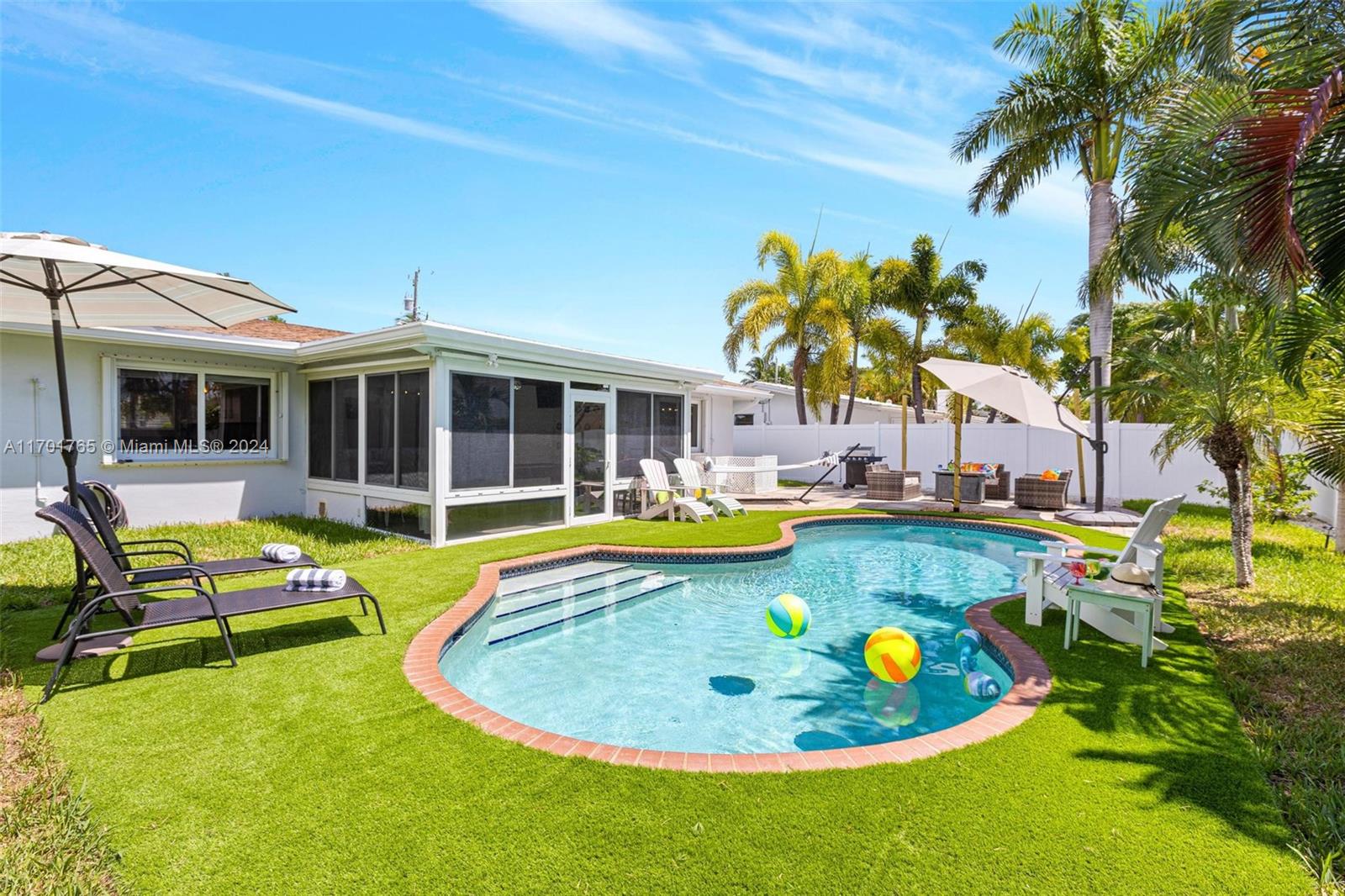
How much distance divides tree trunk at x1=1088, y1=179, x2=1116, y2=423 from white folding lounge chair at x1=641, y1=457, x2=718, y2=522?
8.45m

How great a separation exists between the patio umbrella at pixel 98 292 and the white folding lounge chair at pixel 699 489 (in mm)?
7944

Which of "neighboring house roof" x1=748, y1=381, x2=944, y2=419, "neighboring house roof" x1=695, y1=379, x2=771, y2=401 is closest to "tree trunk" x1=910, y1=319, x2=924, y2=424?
"neighboring house roof" x1=748, y1=381, x2=944, y2=419

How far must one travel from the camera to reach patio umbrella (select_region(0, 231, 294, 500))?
4.52 meters

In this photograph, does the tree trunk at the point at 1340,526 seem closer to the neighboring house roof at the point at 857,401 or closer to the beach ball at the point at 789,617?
the beach ball at the point at 789,617

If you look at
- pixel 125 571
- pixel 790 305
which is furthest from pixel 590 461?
pixel 790 305

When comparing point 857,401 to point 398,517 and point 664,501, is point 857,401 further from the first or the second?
point 398,517

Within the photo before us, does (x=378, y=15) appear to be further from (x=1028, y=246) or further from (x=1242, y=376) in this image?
(x=1028, y=246)

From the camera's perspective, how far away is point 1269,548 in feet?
29.5

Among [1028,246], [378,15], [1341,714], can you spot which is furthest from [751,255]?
[1341,714]

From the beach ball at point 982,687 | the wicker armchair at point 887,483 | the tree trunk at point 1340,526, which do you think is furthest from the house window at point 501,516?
the tree trunk at point 1340,526

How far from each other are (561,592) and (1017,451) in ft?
50.2

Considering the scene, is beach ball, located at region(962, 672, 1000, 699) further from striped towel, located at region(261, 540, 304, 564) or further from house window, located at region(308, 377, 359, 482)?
house window, located at region(308, 377, 359, 482)

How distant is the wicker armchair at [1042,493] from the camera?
43.7 ft

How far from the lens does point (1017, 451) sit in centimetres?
1775
